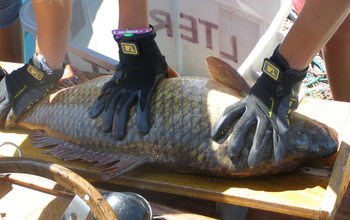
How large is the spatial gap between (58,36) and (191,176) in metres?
1.17

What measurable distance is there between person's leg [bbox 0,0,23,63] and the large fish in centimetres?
169

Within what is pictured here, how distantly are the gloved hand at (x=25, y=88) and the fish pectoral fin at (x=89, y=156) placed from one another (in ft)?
0.70

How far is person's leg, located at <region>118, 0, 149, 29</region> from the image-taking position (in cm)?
254

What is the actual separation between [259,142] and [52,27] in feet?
4.59

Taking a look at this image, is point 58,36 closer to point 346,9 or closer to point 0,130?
point 0,130

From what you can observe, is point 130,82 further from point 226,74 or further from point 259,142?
point 259,142

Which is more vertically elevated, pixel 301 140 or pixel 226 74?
pixel 226 74

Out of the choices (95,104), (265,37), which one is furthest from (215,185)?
(265,37)

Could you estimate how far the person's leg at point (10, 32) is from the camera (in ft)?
12.9

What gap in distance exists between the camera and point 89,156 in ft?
7.84

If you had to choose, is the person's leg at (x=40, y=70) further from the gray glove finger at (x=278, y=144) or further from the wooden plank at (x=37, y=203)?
the gray glove finger at (x=278, y=144)

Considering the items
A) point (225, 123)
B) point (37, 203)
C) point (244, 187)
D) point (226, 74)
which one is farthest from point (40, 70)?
point (244, 187)

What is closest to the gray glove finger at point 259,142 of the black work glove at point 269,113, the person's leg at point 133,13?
the black work glove at point 269,113

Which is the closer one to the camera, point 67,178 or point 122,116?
point 67,178
